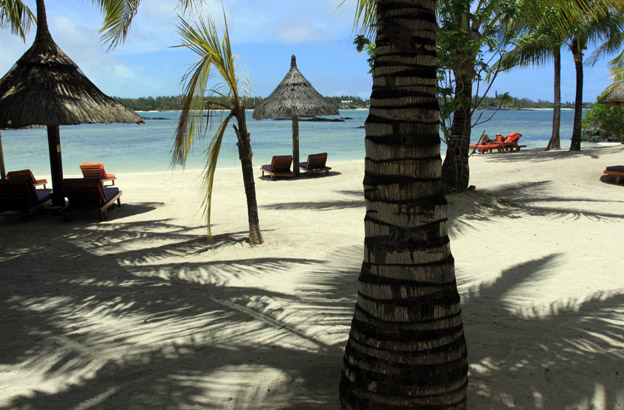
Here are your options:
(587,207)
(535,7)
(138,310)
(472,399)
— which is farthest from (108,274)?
(587,207)

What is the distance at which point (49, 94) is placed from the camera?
295 inches

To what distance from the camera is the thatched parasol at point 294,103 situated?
44.0 ft

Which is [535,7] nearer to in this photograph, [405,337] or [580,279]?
[580,279]

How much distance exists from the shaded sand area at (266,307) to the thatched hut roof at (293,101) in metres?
5.77

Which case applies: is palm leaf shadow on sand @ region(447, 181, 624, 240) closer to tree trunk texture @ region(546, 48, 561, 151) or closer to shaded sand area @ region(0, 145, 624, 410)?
shaded sand area @ region(0, 145, 624, 410)

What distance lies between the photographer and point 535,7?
666 centimetres

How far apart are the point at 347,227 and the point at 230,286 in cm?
298

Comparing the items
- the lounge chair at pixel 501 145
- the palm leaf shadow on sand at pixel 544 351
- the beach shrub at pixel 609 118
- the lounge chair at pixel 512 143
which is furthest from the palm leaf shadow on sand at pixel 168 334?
the beach shrub at pixel 609 118

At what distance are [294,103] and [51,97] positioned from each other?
7256mm

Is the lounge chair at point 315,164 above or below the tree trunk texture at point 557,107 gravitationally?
below

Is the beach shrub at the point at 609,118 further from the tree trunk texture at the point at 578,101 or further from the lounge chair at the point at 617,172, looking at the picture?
the lounge chair at the point at 617,172

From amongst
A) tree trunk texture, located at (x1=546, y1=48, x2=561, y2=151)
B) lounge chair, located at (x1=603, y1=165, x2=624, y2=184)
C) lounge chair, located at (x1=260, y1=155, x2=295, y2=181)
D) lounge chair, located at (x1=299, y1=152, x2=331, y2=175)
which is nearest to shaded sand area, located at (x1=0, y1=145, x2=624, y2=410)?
lounge chair, located at (x1=603, y1=165, x2=624, y2=184)

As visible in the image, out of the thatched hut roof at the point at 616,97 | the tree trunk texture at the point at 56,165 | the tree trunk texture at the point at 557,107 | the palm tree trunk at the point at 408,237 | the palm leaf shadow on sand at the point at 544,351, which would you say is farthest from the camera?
the tree trunk texture at the point at 557,107

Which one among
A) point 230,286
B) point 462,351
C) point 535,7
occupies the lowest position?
point 230,286
